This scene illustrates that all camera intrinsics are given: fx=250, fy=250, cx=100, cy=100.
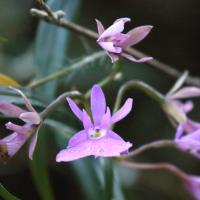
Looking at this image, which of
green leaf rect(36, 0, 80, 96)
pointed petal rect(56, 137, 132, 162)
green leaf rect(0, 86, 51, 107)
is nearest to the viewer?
pointed petal rect(56, 137, 132, 162)

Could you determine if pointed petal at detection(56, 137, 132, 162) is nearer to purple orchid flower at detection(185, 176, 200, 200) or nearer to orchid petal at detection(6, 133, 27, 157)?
orchid petal at detection(6, 133, 27, 157)


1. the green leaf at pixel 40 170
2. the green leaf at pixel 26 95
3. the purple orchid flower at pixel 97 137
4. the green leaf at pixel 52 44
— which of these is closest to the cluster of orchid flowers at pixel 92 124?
the purple orchid flower at pixel 97 137

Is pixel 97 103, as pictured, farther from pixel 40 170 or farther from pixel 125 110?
pixel 40 170

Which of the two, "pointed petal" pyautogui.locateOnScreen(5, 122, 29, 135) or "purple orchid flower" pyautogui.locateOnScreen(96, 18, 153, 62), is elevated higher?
"purple orchid flower" pyautogui.locateOnScreen(96, 18, 153, 62)

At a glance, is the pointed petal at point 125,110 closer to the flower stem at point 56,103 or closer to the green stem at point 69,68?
the flower stem at point 56,103

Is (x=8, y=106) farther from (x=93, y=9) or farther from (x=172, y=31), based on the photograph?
(x=172, y=31)

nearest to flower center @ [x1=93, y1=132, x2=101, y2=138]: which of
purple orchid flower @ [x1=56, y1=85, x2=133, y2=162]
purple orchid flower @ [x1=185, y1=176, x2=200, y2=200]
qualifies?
purple orchid flower @ [x1=56, y1=85, x2=133, y2=162]

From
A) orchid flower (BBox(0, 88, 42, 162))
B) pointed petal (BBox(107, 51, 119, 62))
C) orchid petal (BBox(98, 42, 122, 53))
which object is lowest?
orchid flower (BBox(0, 88, 42, 162))
